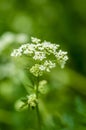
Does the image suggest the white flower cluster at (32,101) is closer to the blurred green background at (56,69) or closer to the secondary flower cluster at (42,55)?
the secondary flower cluster at (42,55)

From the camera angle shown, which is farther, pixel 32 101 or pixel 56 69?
pixel 56 69

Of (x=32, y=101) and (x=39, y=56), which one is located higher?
(x=39, y=56)

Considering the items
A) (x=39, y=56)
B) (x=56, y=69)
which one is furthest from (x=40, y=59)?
(x=56, y=69)

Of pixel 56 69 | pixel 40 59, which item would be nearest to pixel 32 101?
pixel 40 59

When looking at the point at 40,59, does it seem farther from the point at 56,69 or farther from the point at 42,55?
the point at 56,69

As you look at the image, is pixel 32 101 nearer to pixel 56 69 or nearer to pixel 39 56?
pixel 39 56

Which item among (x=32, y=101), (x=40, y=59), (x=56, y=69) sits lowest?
(x=32, y=101)

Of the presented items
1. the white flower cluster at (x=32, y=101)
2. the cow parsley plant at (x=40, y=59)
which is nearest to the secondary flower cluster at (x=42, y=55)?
the cow parsley plant at (x=40, y=59)

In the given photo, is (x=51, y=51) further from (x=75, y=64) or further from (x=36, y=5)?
(x=36, y=5)

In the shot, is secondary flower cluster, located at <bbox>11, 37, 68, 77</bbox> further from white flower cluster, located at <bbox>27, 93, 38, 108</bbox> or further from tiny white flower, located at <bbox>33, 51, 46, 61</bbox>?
white flower cluster, located at <bbox>27, 93, 38, 108</bbox>
